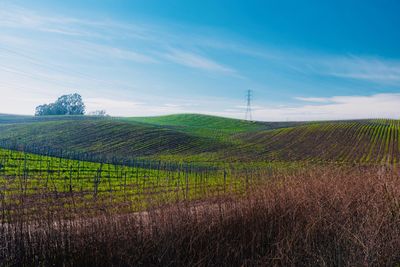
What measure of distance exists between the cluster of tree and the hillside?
1858 inches

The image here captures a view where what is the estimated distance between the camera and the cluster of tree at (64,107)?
4500 inches

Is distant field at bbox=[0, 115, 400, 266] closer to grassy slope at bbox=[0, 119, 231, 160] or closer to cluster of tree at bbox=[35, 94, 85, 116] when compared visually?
grassy slope at bbox=[0, 119, 231, 160]

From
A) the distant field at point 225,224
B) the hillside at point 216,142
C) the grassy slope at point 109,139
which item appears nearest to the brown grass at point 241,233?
the distant field at point 225,224

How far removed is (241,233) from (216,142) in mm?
56035

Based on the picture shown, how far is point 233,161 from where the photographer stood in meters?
44.8

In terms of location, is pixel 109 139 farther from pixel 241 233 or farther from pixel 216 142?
pixel 241 233

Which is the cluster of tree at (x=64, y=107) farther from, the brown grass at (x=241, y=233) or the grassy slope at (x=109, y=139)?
the brown grass at (x=241, y=233)

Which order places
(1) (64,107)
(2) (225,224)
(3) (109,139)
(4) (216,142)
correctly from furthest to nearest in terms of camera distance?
(1) (64,107), (4) (216,142), (3) (109,139), (2) (225,224)

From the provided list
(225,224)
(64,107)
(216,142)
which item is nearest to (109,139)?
(216,142)

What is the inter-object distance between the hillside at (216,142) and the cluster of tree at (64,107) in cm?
4720

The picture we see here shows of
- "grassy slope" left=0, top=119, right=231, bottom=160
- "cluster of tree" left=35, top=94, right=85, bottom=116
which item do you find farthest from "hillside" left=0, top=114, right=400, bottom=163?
"cluster of tree" left=35, top=94, right=85, bottom=116

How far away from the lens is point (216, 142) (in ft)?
209

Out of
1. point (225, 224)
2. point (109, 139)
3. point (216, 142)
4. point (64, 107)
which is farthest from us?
point (64, 107)

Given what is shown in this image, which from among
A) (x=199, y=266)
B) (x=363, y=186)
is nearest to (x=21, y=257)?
(x=199, y=266)
